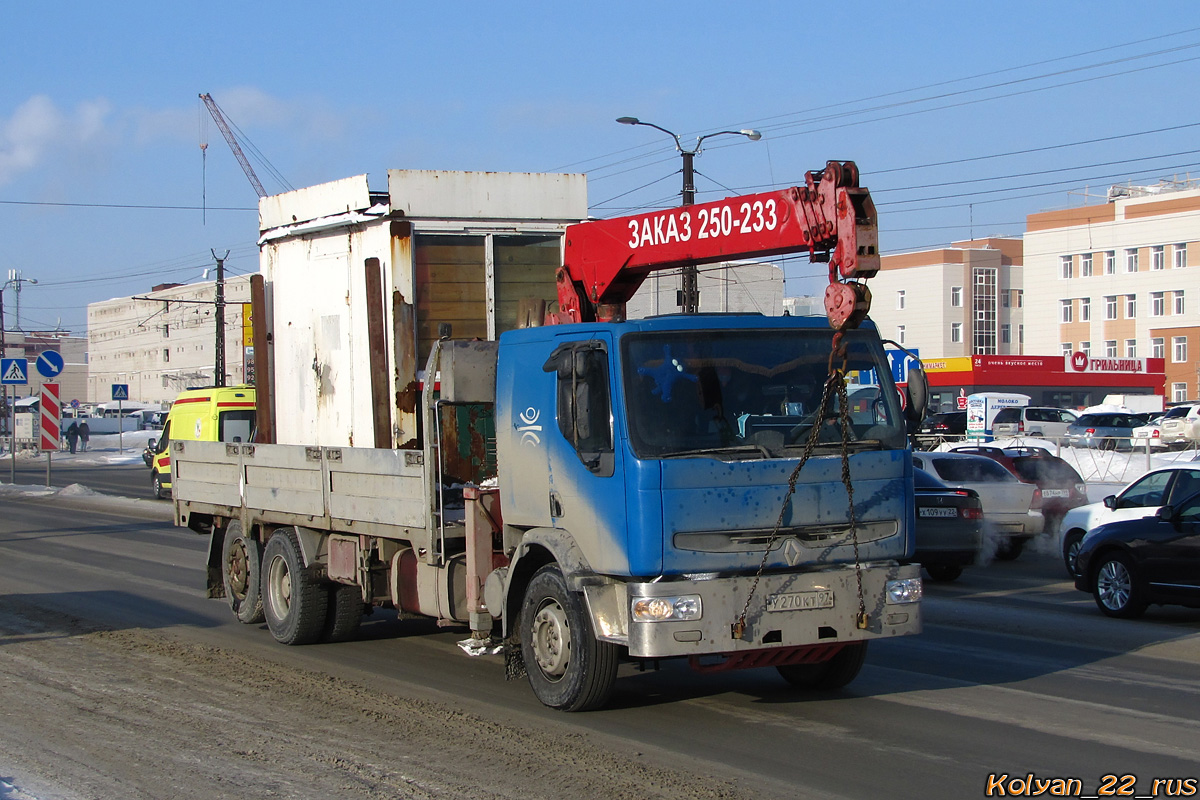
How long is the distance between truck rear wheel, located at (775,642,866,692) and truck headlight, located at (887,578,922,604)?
26.9 inches

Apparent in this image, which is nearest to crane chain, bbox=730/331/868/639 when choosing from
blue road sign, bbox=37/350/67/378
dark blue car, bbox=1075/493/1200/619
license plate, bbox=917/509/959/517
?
dark blue car, bbox=1075/493/1200/619

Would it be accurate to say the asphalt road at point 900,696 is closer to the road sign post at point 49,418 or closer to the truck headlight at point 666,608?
the truck headlight at point 666,608

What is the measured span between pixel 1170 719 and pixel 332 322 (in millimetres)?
7273

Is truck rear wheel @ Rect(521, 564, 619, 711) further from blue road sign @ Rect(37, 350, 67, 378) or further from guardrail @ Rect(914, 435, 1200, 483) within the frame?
blue road sign @ Rect(37, 350, 67, 378)

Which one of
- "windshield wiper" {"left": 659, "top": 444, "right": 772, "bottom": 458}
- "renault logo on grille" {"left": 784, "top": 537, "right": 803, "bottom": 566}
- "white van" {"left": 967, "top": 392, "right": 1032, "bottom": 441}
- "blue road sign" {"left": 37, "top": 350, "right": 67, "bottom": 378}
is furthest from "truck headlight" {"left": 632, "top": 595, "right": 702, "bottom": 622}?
"white van" {"left": 967, "top": 392, "right": 1032, "bottom": 441}

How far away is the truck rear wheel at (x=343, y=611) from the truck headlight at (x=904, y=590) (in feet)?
16.3

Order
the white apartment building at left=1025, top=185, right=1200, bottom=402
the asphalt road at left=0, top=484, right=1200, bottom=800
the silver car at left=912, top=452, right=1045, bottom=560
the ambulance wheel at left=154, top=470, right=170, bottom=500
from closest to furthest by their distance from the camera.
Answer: the asphalt road at left=0, top=484, right=1200, bottom=800
the silver car at left=912, top=452, right=1045, bottom=560
the ambulance wheel at left=154, top=470, right=170, bottom=500
the white apartment building at left=1025, top=185, right=1200, bottom=402

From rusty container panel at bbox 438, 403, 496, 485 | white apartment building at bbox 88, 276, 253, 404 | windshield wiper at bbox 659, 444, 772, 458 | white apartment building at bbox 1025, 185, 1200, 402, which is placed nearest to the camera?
windshield wiper at bbox 659, 444, 772, 458

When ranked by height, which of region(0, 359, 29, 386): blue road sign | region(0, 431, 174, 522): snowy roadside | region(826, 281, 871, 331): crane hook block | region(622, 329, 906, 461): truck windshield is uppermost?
region(0, 359, 29, 386): blue road sign

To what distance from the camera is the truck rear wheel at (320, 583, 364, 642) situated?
1042 centimetres

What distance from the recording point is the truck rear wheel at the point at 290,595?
1034cm

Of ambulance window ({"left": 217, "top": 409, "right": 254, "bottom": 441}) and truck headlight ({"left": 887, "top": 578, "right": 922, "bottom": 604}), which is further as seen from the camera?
ambulance window ({"left": 217, "top": 409, "right": 254, "bottom": 441})

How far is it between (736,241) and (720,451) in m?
1.67

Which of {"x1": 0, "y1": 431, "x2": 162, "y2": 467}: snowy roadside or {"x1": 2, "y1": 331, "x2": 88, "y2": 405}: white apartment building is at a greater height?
{"x1": 2, "y1": 331, "x2": 88, "y2": 405}: white apartment building
